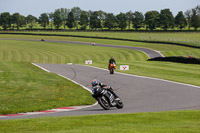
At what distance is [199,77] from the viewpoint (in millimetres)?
27188

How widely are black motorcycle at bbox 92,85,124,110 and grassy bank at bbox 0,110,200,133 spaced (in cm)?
223

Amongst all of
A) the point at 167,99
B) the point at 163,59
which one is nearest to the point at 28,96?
the point at 167,99

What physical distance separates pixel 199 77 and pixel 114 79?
6764 millimetres

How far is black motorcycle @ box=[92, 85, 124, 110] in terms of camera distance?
573 inches

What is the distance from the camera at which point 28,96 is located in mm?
18281

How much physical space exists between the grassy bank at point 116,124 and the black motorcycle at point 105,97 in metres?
2.23

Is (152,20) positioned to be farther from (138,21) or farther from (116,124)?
(116,124)

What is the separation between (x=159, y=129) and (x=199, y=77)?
18480 mm

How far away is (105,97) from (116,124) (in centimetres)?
405

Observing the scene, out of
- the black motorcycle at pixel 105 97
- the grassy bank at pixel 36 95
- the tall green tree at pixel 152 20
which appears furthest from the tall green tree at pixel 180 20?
the black motorcycle at pixel 105 97

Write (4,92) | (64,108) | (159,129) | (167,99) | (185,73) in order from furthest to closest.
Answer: (185,73) < (4,92) < (167,99) < (64,108) < (159,129)

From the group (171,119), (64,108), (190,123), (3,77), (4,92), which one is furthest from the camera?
(3,77)

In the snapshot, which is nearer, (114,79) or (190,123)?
(190,123)

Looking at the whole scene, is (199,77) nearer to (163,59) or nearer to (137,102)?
(137,102)
